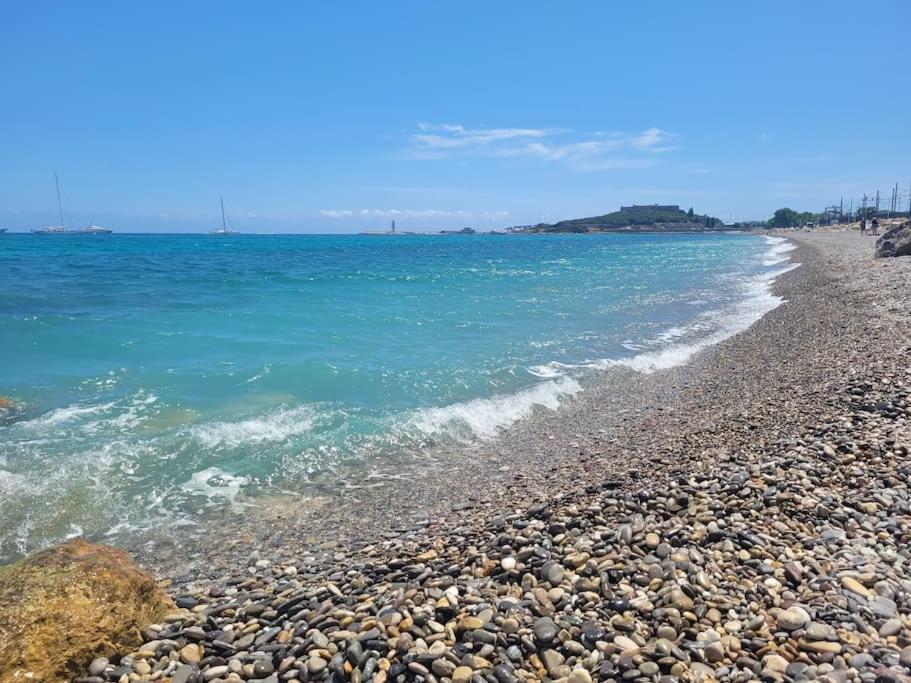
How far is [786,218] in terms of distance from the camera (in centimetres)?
17938

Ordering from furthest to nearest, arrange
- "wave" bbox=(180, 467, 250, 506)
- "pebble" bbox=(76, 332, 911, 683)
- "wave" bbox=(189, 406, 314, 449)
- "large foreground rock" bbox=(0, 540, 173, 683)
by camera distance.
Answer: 1. "wave" bbox=(189, 406, 314, 449)
2. "wave" bbox=(180, 467, 250, 506)
3. "large foreground rock" bbox=(0, 540, 173, 683)
4. "pebble" bbox=(76, 332, 911, 683)

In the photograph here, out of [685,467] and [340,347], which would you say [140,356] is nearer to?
[340,347]

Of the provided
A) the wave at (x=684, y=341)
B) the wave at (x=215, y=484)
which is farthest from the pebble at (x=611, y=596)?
the wave at (x=684, y=341)

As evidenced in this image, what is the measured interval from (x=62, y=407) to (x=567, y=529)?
9867 mm

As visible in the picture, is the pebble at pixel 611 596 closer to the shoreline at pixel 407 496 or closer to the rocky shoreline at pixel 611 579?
the rocky shoreline at pixel 611 579

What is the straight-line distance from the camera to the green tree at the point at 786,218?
176 meters

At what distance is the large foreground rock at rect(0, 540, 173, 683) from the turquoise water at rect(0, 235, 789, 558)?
8.15 ft

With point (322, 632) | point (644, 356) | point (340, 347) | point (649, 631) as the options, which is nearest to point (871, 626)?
point (649, 631)

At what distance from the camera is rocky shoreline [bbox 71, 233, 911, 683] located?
3131mm

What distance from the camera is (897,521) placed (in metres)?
4.16

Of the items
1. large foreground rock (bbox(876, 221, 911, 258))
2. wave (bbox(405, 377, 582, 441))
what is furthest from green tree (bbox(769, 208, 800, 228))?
wave (bbox(405, 377, 582, 441))

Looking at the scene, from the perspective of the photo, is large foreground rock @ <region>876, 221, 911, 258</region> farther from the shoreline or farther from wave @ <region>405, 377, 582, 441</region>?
the shoreline

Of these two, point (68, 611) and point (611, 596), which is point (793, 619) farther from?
point (68, 611)

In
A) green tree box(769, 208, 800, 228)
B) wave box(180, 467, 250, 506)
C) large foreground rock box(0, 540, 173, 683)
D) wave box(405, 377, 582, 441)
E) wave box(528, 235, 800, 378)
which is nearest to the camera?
large foreground rock box(0, 540, 173, 683)
